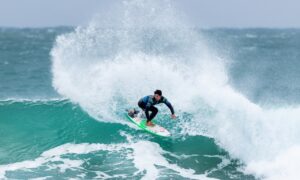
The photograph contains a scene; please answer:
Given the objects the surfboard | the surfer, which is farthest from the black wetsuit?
the surfboard

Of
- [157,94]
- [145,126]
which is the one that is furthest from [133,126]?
[157,94]

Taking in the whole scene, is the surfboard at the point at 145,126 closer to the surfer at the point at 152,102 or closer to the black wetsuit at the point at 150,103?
the surfer at the point at 152,102

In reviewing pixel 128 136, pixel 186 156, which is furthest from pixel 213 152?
pixel 128 136

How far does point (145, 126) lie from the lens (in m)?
18.2

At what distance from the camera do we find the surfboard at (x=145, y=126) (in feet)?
58.7

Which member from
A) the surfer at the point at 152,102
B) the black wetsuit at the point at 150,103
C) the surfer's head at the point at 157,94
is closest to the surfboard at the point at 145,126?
the surfer at the point at 152,102

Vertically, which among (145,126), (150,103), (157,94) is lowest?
(145,126)

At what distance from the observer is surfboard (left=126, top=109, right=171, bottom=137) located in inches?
705

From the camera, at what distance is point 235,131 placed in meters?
18.4

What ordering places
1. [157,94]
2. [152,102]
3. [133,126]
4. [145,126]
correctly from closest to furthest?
[157,94] < [152,102] < [145,126] < [133,126]

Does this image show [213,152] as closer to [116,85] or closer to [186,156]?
[186,156]

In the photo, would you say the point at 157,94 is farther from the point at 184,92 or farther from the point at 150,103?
the point at 184,92

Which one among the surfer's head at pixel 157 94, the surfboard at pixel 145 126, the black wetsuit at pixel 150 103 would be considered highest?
the surfer's head at pixel 157 94

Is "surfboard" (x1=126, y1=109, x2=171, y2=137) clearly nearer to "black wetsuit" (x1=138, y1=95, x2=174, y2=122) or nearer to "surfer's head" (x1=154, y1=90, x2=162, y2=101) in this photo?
"black wetsuit" (x1=138, y1=95, x2=174, y2=122)
